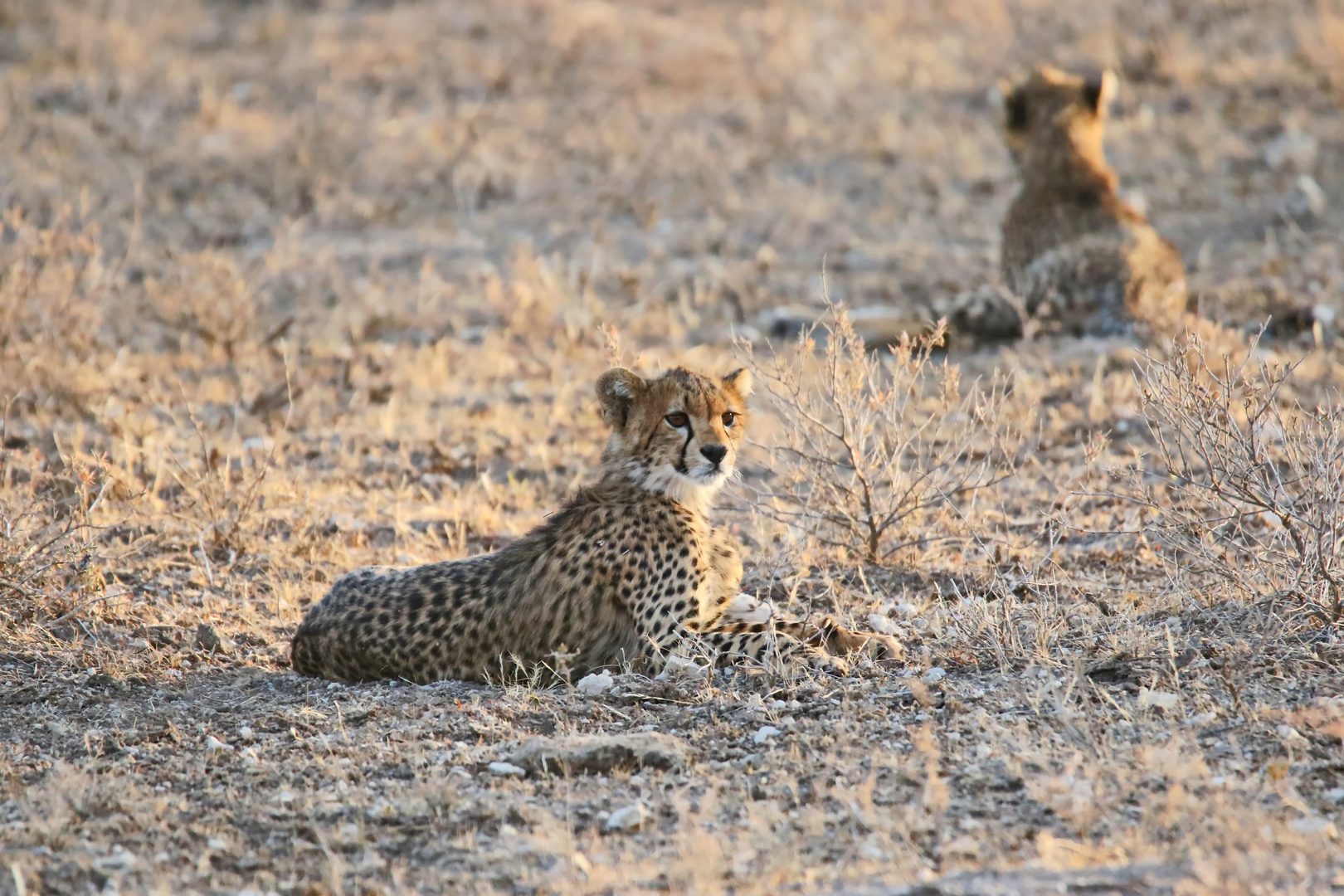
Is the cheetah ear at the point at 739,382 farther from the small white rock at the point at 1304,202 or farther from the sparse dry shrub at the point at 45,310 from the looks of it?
the small white rock at the point at 1304,202

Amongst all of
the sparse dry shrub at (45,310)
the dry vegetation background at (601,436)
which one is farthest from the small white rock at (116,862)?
the sparse dry shrub at (45,310)

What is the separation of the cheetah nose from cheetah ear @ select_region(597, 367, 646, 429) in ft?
1.15

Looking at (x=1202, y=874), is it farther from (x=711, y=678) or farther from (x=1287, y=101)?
(x=1287, y=101)

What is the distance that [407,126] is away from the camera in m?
12.5

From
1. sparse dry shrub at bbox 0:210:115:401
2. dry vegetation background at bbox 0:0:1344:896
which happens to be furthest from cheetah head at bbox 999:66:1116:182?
sparse dry shrub at bbox 0:210:115:401

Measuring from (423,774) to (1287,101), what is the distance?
10862 mm

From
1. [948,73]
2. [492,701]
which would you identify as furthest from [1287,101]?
[492,701]

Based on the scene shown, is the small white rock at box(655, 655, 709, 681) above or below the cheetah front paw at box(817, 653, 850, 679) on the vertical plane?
below

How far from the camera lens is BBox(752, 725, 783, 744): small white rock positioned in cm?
413

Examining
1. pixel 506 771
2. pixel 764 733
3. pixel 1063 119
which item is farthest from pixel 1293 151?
pixel 506 771

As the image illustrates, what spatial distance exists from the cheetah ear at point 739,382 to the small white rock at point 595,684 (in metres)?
1.18

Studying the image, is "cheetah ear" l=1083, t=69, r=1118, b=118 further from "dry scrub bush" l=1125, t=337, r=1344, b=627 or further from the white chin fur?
the white chin fur

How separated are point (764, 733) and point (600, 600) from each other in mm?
936

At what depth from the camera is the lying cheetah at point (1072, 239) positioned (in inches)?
339
